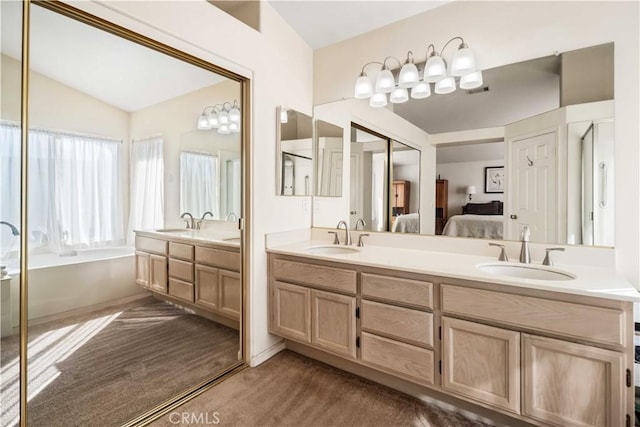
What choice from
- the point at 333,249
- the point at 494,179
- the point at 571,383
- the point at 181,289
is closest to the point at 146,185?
the point at 181,289

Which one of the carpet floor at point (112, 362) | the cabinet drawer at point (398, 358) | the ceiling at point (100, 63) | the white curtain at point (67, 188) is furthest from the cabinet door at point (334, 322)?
the ceiling at point (100, 63)

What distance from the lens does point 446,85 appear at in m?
2.12

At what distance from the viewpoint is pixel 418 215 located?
2273 mm

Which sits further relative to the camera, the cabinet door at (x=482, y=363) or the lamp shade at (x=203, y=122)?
the lamp shade at (x=203, y=122)

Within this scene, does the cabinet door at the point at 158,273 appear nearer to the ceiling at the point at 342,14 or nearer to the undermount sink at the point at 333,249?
the undermount sink at the point at 333,249

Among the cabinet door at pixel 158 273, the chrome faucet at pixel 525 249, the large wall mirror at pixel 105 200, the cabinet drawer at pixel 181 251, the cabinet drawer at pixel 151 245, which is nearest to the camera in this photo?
the large wall mirror at pixel 105 200

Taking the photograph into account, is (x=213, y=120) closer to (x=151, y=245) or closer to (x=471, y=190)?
(x=151, y=245)

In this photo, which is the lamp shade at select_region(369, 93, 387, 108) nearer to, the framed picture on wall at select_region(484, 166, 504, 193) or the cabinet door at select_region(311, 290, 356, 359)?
the framed picture on wall at select_region(484, 166, 504, 193)

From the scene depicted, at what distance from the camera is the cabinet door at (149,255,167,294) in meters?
2.02

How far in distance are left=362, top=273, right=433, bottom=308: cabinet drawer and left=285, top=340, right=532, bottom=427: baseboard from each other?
0.58m

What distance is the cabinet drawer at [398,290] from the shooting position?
1661 mm

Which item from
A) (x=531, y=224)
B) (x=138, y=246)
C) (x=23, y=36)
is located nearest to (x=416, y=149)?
(x=531, y=224)

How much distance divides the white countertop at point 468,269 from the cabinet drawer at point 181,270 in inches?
24.3

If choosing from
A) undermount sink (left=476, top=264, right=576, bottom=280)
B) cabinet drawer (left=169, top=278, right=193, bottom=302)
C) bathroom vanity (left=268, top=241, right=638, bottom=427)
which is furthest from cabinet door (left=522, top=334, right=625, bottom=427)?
cabinet drawer (left=169, top=278, right=193, bottom=302)
